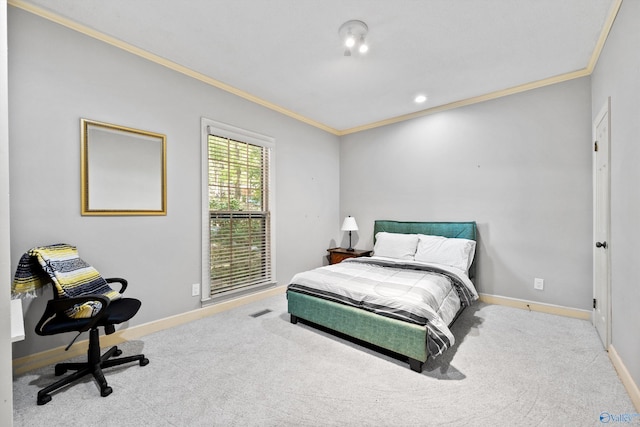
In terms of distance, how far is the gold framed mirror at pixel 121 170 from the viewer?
7.93 feet

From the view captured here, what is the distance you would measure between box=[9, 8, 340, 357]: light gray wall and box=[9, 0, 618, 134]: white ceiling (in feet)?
0.82

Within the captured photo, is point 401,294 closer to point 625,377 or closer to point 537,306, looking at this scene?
point 625,377

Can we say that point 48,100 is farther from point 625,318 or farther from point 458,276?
point 625,318

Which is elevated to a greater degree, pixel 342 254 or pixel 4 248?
pixel 4 248

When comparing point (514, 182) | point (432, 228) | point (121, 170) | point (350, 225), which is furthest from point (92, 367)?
point (514, 182)

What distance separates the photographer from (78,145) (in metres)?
2.37

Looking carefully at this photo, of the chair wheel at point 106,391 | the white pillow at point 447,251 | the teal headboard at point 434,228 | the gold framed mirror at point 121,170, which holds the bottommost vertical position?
the chair wheel at point 106,391

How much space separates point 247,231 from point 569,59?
4050 millimetres

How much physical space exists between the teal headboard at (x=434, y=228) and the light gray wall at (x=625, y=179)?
4.90 feet

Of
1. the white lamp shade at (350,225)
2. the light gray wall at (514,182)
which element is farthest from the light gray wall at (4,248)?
the light gray wall at (514,182)

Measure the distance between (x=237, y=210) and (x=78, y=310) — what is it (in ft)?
6.25

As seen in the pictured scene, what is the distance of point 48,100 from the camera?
7.30 ft

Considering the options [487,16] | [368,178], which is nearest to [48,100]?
[487,16]

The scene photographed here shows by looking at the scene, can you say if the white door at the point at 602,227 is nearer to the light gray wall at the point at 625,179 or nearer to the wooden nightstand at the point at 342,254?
the light gray wall at the point at 625,179
